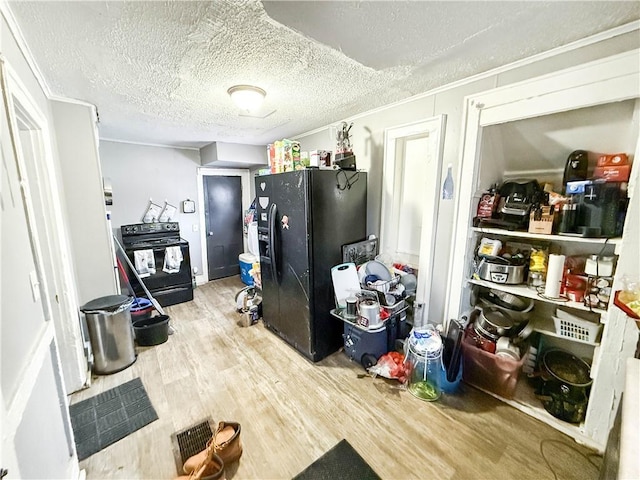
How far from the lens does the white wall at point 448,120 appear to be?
1425 mm

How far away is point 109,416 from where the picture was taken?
176 centimetres

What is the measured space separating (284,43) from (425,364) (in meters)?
2.28

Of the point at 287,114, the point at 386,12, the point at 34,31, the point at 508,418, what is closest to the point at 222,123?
the point at 287,114

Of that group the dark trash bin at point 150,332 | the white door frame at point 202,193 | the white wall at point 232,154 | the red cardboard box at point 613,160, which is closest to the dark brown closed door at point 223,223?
the white door frame at point 202,193

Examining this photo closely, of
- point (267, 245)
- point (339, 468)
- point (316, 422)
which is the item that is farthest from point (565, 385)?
point (267, 245)

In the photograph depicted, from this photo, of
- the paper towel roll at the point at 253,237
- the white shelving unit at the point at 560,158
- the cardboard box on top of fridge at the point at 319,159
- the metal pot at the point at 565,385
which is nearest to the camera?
the white shelving unit at the point at 560,158

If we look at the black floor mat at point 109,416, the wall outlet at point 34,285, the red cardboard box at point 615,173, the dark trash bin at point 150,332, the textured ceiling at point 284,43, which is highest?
the textured ceiling at point 284,43

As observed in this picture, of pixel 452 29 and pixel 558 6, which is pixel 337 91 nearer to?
pixel 452 29

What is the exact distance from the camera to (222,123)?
9.16 ft

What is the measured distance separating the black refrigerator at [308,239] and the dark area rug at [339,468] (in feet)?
2.80

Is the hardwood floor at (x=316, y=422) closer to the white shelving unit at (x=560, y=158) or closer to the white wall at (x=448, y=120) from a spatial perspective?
the white shelving unit at (x=560, y=158)

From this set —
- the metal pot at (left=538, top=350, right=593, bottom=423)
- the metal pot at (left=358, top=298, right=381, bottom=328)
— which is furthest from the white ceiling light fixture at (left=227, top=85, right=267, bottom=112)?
the metal pot at (left=538, top=350, right=593, bottom=423)

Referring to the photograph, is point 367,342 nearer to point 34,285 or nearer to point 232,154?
point 34,285

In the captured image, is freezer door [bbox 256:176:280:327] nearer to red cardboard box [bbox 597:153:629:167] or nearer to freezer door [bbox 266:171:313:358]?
freezer door [bbox 266:171:313:358]
